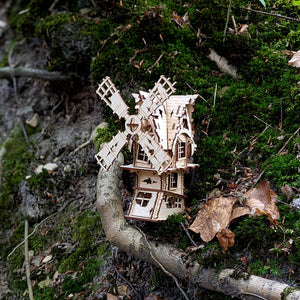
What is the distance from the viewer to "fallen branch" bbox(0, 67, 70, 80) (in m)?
6.15

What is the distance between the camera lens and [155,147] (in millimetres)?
3625

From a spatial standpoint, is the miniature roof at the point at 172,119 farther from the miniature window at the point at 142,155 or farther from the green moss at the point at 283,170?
the green moss at the point at 283,170

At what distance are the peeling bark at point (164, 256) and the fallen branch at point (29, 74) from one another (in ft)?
7.02

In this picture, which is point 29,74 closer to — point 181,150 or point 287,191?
point 181,150

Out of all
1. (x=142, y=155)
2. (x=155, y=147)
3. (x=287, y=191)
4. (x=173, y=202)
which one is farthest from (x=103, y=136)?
(x=287, y=191)

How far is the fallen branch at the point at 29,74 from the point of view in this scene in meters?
6.15

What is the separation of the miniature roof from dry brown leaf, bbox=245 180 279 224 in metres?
0.83

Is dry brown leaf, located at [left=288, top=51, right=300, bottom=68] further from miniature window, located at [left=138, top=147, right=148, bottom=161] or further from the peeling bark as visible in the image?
the peeling bark

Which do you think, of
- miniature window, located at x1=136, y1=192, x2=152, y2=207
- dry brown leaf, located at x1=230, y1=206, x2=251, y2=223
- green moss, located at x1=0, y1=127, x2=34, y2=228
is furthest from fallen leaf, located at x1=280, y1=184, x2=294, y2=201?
green moss, located at x1=0, y1=127, x2=34, y2=228

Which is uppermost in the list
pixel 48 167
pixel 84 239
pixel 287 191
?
pixel 287 191

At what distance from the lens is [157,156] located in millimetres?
3613

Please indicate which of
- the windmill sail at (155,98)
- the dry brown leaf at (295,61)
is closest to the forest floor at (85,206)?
the dry brown leaf at (295,61)

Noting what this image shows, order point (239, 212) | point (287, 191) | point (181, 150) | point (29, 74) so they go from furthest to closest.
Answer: point (29, 74)
point (181, 150)
point (287, 191)
point (239, 212)

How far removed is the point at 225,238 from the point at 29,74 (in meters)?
4.30
